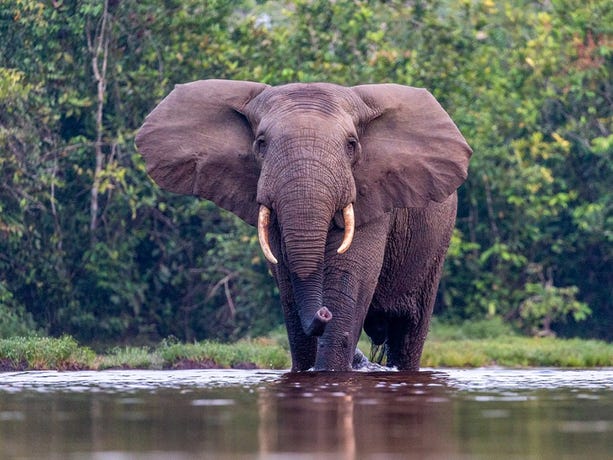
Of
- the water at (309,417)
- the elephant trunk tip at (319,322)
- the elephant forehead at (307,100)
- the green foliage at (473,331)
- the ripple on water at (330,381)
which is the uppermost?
the elephant forehead at (307,100)

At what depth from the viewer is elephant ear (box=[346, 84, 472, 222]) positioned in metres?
11.1

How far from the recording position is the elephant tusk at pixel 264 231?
10323 mm

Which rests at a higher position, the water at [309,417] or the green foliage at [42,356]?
the green foliage at [42,356]

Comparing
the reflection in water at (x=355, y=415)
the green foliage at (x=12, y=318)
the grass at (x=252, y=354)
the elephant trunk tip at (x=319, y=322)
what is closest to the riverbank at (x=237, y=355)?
the grass at (x=252, y=354)

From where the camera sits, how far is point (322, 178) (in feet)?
33.5

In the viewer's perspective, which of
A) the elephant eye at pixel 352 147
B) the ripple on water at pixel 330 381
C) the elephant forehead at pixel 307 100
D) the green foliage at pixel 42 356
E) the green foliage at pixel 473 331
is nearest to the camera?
the ripple on water at pixel 330 381

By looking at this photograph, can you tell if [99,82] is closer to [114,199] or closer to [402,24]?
[114,199]

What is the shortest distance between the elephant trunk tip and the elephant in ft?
0.03

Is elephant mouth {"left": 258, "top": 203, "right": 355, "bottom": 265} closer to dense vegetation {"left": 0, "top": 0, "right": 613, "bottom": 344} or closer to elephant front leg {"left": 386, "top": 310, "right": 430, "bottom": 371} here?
elephant front leg {"left": 386, "top": 310, "right": 430, "bottom": 371}

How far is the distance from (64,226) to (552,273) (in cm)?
614

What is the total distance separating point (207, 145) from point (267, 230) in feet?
3.57

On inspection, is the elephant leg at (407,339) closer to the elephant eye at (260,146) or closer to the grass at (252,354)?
the grass at (252,354)

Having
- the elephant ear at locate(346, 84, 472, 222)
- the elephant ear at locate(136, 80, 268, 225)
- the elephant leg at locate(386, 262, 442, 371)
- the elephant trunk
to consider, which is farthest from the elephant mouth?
the elephant leg at locate(386, 262, 442, 371)

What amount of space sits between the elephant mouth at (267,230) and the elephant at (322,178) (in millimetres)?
12
